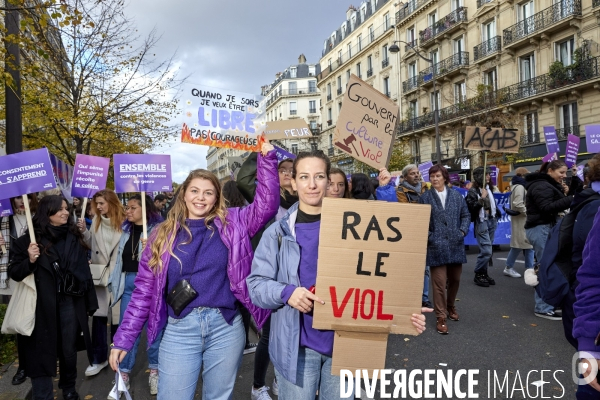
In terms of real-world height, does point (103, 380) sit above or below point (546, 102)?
below

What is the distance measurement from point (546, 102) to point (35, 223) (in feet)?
87.7

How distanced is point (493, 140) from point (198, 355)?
789 cm

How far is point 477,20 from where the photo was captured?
2973 cm

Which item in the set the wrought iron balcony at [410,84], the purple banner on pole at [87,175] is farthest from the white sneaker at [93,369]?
the wrought iron balcony at [410,84]

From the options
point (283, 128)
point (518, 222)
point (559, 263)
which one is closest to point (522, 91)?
point (518, 222)

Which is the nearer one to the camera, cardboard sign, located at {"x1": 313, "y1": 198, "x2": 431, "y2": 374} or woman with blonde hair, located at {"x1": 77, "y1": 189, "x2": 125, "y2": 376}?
cardboard sign, located at {"x1": 313, "y1": 198, "x2": 431, "y2": 374}

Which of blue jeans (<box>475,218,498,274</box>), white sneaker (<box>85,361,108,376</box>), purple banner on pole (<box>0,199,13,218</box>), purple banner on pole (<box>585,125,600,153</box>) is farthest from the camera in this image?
purple banner on pole (<box>585,125,600,153</box>)

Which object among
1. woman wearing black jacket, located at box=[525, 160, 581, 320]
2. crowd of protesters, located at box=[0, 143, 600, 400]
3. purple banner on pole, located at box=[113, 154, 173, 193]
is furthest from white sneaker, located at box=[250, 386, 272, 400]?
woman wearing black jacket, located at box=[525, 160, 581, 320]

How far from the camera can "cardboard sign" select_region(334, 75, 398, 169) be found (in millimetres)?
4227

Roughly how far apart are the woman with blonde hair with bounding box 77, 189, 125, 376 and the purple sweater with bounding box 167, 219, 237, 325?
2.44 meters

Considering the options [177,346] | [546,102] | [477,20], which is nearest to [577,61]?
[546,102]

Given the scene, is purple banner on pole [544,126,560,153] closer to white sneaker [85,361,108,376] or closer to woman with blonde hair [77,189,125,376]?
woman with blonde hair [77,189,125,376]

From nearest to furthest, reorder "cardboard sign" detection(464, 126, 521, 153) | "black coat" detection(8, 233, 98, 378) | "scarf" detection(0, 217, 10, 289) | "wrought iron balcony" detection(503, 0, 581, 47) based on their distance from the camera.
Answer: "black coat" detection(8, 233, 98, 378)
"scarf" detection(0, 217, 10, 289)
"cardboard sign" detection(464, 126, 521, 153)
"wrought iron balcony" detection(503, 0, 581, 47)

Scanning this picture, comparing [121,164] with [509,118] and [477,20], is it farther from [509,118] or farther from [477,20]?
[477,20]
